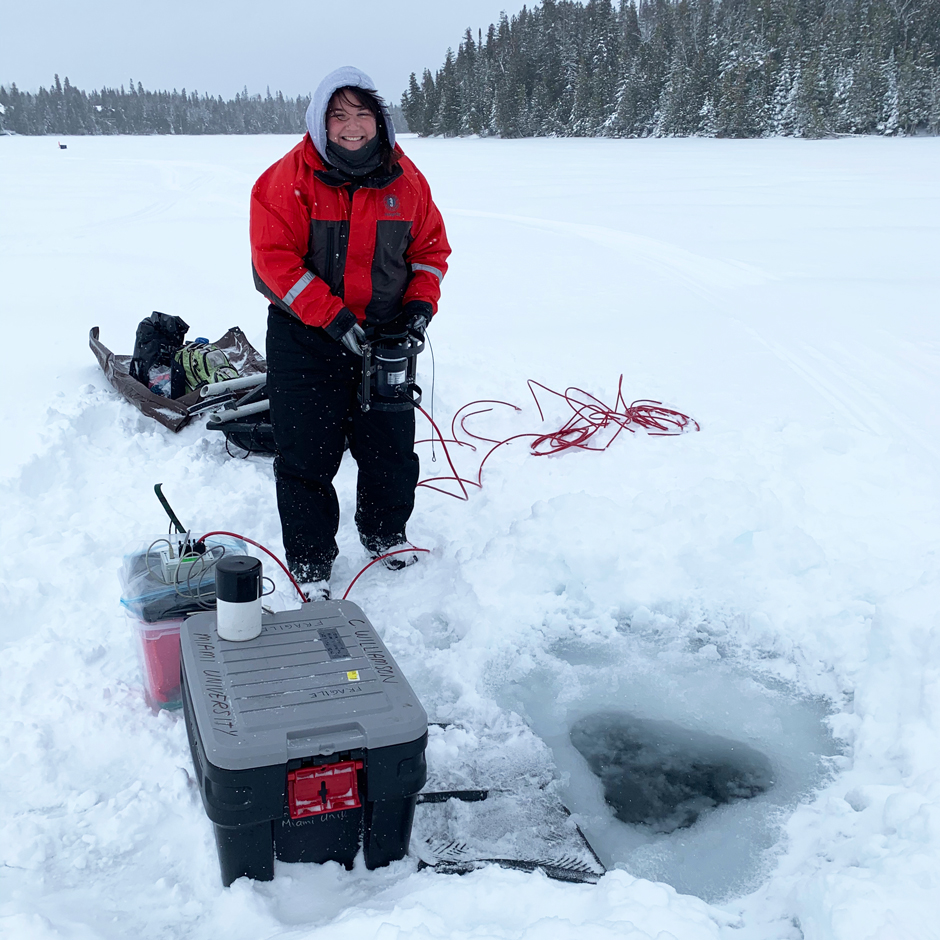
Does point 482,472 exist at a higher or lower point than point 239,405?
lower

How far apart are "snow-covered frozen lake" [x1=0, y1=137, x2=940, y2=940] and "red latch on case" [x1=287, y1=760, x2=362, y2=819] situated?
0.61 feet

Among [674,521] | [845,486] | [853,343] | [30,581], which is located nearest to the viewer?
[30,581]

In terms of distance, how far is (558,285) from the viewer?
6.90m

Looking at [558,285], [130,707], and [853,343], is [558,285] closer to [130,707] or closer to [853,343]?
[853,343]

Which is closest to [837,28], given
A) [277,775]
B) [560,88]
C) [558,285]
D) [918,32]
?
[918,32]

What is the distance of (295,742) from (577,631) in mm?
1252

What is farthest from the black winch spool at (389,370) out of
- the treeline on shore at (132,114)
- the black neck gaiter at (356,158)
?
the treeline on shore at (132,114)

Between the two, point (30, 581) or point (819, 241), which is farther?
point (819, 241)

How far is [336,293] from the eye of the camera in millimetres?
2373

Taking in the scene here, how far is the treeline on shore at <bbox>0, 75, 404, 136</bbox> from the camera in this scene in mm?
85938

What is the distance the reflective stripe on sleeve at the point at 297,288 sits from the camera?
7.29 ft

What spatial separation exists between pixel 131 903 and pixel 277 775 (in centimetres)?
43

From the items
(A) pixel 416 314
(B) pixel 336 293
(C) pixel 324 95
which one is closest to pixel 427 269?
(A) pixel 416 314

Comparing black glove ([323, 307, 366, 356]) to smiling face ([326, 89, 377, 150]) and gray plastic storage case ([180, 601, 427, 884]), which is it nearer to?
smiling face ([326, 89, 377, 150])
